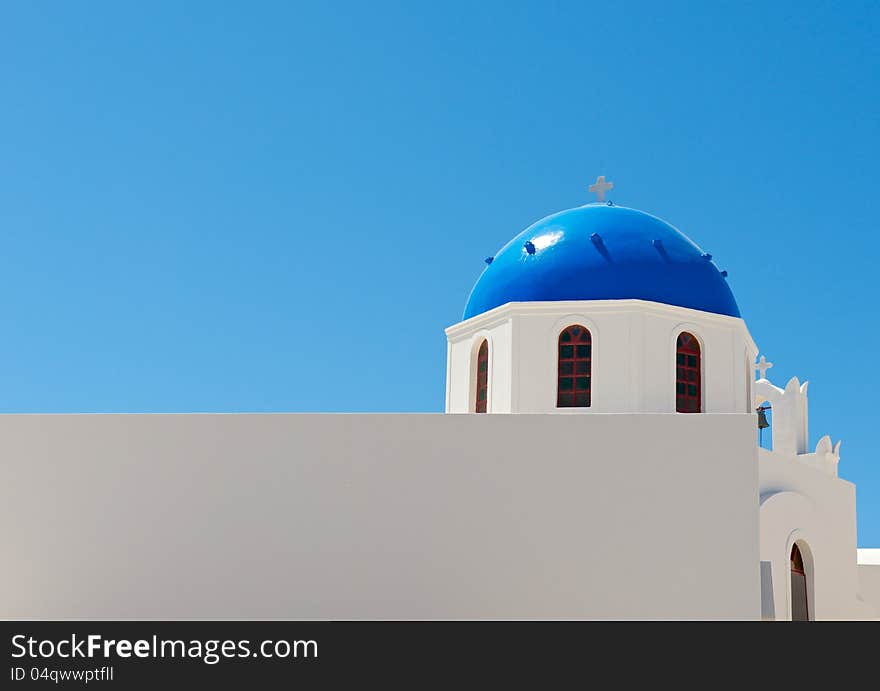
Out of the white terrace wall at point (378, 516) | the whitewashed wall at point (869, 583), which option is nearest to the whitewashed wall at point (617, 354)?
the white terrace wall at point (378, 516)

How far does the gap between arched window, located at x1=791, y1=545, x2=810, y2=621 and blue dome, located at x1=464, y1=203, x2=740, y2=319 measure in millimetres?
3135

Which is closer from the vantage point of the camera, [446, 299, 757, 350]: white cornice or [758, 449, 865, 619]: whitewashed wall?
[758, 449, 865, 619]: whitewashed wall

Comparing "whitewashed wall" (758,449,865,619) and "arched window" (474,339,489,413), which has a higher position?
"arched window" (474,339,489,413)

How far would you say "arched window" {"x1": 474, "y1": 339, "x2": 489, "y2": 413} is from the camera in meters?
13.7

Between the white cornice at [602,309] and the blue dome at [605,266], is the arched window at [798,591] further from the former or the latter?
the blue dome at [605,266]

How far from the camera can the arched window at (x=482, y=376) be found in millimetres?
13719

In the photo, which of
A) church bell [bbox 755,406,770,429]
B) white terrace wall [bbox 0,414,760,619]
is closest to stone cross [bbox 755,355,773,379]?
church bell [bbox 755,406,770,429]

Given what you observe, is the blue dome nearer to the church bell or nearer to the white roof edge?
the church bell

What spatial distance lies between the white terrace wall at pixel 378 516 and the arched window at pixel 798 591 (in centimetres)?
339

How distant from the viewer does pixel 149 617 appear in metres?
10.4
